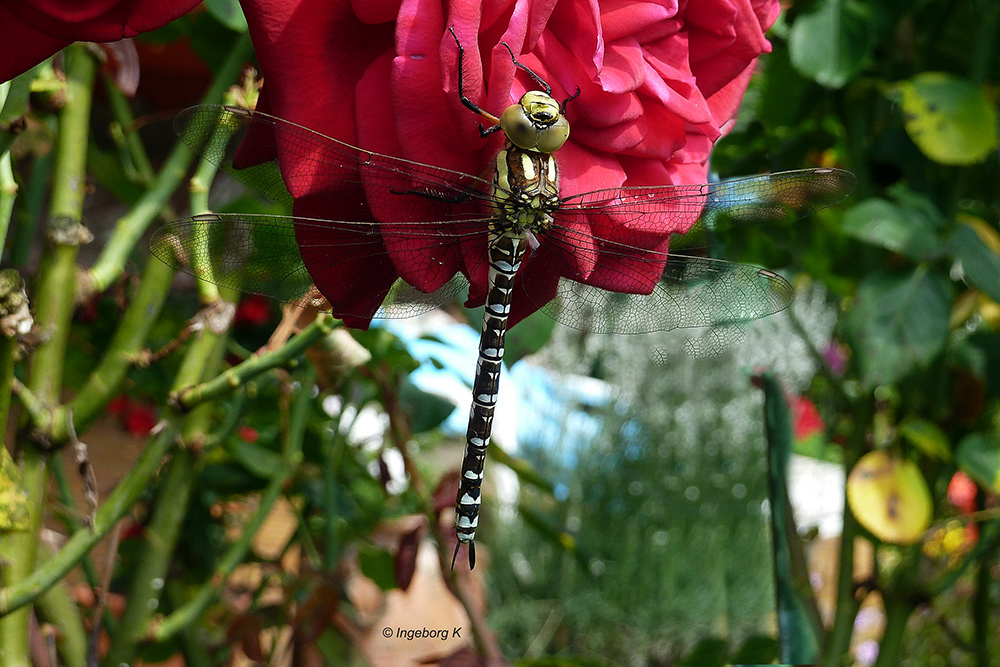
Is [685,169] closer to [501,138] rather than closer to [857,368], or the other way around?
[501,138]

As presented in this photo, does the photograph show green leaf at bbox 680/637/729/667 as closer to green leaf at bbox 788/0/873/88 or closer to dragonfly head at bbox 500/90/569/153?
green leaf at bbox 788/0/873/88

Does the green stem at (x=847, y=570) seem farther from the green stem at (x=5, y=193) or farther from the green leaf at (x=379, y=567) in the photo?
the green stem at (x=5, y=193)

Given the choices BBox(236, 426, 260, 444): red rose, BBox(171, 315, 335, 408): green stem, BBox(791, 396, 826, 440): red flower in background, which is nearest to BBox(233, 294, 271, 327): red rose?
BBox(236, 426, 260, 444): red rose

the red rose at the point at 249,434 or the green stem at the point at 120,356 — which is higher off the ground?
the green stem at the point at 120,356

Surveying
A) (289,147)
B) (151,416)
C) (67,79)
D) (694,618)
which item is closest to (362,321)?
(289,147)

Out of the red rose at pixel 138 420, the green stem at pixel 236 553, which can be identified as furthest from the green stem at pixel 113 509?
the red rose at pixel 138 420
